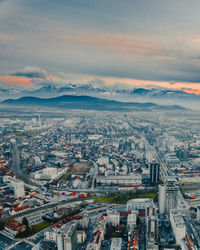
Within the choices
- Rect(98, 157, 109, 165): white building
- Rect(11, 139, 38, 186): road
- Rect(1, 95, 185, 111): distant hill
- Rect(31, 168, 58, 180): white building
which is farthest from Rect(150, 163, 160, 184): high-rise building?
Rect(1, 95, 185, 111): distant hill

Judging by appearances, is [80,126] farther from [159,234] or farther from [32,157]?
[159,234]

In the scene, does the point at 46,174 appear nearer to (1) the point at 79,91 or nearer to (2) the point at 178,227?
(2) the point at 178,227

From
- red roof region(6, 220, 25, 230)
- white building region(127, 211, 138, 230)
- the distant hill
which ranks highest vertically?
the distant hill

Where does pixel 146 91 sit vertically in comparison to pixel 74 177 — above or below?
above

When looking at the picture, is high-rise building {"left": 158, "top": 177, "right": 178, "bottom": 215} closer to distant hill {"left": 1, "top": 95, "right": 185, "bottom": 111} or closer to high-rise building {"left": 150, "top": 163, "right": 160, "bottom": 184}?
high-rise building {"left": 150, "top": 163, "right": 160, "bottom": 184}

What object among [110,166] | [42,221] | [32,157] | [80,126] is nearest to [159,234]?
[42,221]

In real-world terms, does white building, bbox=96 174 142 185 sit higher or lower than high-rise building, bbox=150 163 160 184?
lower

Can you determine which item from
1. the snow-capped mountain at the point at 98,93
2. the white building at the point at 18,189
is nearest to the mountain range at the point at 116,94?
the snow-capped mountain at the point at 98,93

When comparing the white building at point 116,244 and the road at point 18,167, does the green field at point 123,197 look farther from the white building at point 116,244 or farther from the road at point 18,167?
the road at point 18,167

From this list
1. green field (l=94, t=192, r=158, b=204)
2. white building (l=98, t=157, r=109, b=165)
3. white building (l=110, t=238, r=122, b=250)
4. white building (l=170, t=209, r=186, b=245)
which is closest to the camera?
white building (l=110, t=238, r=122, b=250)
